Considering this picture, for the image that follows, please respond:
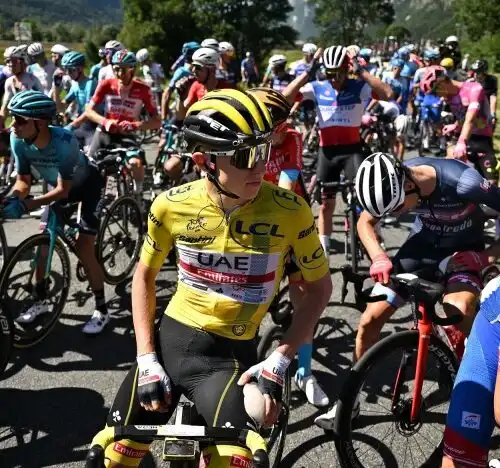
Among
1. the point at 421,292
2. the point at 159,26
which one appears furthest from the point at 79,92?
the point at 159,26

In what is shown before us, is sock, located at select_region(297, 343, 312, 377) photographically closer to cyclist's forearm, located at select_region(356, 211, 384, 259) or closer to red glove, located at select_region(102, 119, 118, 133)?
cyclist's forearm, located at select_region(356, 211, 384, 259)

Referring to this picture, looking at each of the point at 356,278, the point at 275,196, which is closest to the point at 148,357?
the point at 275,196

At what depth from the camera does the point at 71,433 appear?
Result: 3.68 m

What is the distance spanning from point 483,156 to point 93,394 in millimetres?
6670

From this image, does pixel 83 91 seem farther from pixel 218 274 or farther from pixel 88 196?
pixel 218 274

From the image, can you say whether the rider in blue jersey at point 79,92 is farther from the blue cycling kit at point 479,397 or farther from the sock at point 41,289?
the blue cycling kit at point 479,397

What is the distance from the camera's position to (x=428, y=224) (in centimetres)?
382

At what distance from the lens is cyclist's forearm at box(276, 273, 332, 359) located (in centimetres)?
235

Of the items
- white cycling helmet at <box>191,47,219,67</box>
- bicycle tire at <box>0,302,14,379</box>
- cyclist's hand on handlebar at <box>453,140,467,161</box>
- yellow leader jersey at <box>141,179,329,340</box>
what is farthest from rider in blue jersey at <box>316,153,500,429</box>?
white cycling helmet at <box>191,47,219,67</box>

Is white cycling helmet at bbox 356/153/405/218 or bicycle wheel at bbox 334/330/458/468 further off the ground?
white cycling helmet at bbox 356/153/405/218

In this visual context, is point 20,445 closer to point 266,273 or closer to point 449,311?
point 266,273

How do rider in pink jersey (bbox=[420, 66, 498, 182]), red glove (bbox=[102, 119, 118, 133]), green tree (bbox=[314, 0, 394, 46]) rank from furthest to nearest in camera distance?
green tree (bbox=[314, 0, 394, 46]), rider in pink jersey (bbox=[420, 66, 498, 182]), red glove (bbox=[102, 119, 118, 133])

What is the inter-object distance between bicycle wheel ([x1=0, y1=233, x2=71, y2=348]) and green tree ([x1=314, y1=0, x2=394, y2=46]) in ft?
327

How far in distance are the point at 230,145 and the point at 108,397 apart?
9.12ft
